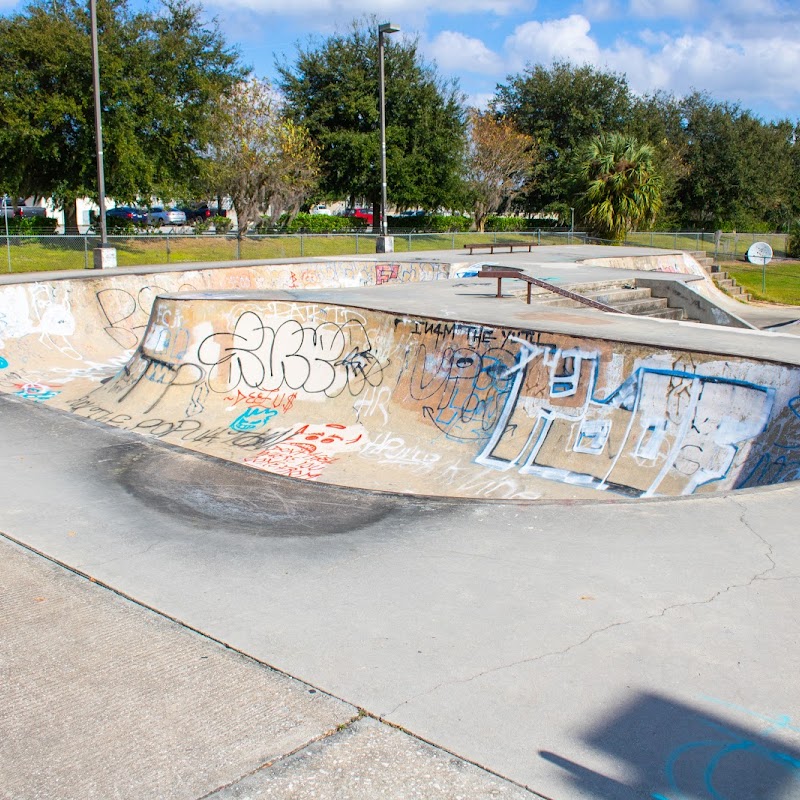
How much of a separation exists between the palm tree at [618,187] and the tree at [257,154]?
12.3 metres

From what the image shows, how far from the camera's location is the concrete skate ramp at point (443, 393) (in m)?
8.51

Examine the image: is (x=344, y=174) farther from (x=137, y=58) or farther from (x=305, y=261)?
(x=305, y=261)

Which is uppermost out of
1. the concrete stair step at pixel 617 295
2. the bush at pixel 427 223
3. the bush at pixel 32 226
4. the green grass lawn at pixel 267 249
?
the bush at pixel 427 223

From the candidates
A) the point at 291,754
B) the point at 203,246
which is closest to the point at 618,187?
the point at 203,246

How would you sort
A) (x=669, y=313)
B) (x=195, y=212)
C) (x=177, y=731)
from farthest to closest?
(x=195, y=212) < (x=669, y=313) < (x=177, y=731)

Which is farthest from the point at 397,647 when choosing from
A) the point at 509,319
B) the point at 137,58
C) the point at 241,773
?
the point at 137,58

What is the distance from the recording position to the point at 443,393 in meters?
10.7

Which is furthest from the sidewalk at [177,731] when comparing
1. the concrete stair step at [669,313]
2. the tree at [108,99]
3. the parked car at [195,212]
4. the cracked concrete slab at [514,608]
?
the parked car at [195,212]

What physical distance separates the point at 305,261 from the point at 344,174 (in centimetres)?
1678

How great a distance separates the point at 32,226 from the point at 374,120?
54.7 ft

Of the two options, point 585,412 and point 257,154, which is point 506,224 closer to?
point 257,154

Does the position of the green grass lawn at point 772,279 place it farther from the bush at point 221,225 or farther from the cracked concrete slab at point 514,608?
the cracked concrete slab at point 514,608

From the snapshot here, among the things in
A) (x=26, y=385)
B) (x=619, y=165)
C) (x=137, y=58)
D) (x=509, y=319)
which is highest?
(x=137, y=58)

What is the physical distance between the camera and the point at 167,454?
879cm
